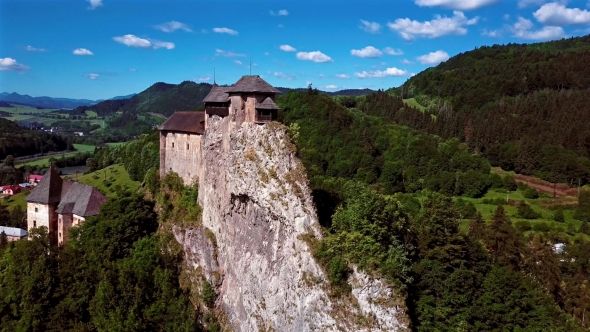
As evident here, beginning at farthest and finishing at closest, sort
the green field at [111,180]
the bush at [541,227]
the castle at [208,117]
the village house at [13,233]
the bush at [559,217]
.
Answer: the green field at [111,180] < the bush at [559,217] < the bush at [541,227] < the village house at [13,233] < the castle at [208,117]

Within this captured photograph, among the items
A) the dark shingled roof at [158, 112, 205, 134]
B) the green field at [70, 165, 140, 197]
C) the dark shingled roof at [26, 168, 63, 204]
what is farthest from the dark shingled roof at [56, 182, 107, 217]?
the green field at [70, 165, 140, 197]

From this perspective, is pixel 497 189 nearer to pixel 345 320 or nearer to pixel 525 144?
pixel 525 144

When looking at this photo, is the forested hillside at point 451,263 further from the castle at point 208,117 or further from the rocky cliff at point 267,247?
the castle at point 208,117

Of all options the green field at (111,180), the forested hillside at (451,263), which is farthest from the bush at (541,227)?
the green field at (111,180)

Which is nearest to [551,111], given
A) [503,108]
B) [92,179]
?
[503,108]

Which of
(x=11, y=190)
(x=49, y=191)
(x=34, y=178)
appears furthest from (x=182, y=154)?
(x=34, y=178)

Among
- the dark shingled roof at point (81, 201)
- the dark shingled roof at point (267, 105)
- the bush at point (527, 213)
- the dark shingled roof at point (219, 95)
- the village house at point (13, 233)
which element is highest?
the dark shingled roof at point (219, 95)
